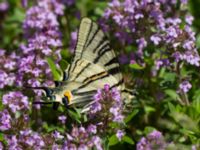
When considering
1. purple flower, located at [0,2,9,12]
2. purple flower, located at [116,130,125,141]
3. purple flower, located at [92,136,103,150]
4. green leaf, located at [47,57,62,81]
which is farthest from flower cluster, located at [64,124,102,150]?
purple flower, located at [0,2,9,12]

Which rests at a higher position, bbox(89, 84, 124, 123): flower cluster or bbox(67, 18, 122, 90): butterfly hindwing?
bbox(67, 18, 122, 90): butterfly hindwing

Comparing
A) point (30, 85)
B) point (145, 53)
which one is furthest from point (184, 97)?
point (30, 85)

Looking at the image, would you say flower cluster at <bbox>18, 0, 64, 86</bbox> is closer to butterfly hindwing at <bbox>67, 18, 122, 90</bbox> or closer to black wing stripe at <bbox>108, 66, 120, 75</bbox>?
butterfly hindwing at <bbox>67, 18, 122, 90</bbox>

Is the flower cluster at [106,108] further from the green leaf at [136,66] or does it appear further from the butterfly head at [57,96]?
the green leaf at [136,66]

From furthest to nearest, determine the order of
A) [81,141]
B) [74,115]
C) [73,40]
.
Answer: [73,40] < [74,115] < [81,141]

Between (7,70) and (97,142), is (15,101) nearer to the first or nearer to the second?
(7,70)

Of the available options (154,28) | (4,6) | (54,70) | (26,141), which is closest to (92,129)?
(26,141)

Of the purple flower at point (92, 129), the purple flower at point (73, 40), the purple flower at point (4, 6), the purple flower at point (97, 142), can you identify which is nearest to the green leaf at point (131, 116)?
the purple flower at point (92, 129)

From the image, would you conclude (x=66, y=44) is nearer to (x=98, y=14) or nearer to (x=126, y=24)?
(x=98, y=14)
